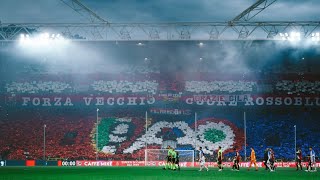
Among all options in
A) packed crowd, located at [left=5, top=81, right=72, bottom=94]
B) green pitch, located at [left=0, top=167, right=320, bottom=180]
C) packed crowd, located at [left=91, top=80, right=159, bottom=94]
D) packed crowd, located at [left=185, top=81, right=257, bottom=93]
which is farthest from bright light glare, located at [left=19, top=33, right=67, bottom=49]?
green pitch, located at [left=0, top=167, right=320, bottom=180]

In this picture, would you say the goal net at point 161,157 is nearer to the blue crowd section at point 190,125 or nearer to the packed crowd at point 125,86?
the blue crowd section at point 190,125

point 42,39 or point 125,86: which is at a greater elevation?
point 42,39

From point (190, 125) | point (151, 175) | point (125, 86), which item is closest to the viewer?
point (151, 175)

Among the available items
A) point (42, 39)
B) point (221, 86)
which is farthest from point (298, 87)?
point (42, 39)

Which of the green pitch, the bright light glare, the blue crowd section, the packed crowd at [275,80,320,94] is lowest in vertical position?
the green pitch

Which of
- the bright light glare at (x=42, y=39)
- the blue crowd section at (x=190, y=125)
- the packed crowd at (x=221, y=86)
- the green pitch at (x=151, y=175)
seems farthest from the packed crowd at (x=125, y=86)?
the green pitch at (x=151, y=175)

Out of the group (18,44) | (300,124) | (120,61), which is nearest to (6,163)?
(18,44)

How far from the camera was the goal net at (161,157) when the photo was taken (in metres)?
48.7

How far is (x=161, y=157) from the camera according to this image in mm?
49656

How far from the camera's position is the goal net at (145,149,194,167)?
48.7 meters

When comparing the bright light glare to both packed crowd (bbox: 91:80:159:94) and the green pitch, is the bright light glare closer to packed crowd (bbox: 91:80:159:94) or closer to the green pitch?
packed crowd (bbox: 91:80:159:94)

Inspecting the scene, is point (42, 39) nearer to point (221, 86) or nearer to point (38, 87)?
point (38, 87)

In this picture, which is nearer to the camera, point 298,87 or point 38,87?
point 298,87

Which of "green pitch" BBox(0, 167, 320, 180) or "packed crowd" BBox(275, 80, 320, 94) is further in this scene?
"packed crowd" BBox(275, 80, 320, 94)
